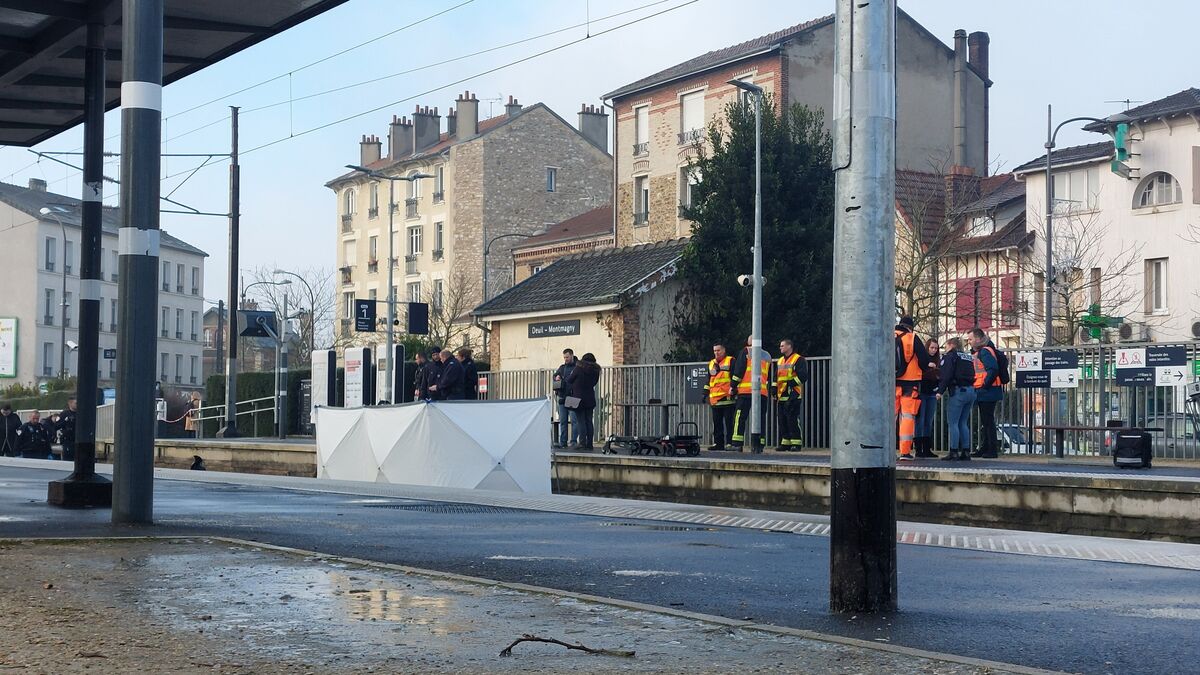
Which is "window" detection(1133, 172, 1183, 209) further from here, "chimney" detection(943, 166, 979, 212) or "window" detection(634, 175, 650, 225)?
"window" detection(634, 175, 650, 225)

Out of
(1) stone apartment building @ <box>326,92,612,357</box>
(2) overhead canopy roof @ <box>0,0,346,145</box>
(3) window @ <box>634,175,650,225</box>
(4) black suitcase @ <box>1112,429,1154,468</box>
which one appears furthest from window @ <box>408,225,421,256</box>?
(4) black suitcase @ <box>1112,429,1154,468</box>

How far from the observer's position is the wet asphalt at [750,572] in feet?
22.9

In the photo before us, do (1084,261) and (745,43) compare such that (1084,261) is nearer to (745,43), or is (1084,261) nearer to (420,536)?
(745,43)

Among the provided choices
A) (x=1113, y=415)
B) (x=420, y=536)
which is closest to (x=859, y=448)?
(x=420, y=536)

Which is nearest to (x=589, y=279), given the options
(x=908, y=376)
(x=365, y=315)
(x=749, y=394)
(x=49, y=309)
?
(x=365, y=315)

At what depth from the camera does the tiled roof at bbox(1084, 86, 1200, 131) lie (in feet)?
175

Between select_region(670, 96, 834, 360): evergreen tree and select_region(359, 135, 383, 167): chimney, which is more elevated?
select_region(359, 135, 383, 167): chimney

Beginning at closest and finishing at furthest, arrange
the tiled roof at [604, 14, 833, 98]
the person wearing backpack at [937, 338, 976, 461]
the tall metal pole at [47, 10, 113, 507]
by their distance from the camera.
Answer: the tall metal pole at [47, 10, 113, 507]
the person wearing backpack at [937, 338, 976, 461]
the tiled roof at [604, 14, 833, 98]

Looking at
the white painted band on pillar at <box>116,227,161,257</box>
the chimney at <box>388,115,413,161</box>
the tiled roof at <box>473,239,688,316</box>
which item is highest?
Answer: the chimney at <box>388,115,413,161</box>

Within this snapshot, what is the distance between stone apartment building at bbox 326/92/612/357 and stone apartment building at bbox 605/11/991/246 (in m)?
19.7

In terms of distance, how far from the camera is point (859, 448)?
7.54 m

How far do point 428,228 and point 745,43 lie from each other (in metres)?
33.7

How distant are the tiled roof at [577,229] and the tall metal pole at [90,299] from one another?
60876 millimetres

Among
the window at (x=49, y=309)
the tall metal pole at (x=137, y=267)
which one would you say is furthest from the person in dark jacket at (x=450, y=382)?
the window at (x=49, y=309)
